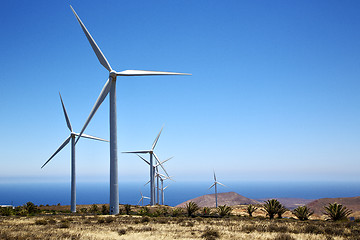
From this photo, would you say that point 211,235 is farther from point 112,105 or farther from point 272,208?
point 112,105

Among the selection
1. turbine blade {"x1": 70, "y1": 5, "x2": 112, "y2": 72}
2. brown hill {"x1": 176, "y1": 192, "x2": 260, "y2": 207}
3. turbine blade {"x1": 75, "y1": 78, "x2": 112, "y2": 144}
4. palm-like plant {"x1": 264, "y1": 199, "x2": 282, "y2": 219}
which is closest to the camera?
turbine blade {"x1": 75, "y1": 78, "x2": 112, "y2": 144}

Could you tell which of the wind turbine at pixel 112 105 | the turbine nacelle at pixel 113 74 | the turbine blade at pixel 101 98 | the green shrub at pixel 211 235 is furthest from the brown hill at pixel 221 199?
the green shrub at pixel 211 235

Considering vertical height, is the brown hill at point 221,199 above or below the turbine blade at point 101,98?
below

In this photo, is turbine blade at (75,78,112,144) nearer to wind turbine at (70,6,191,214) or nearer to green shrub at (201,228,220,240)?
wind turbine at (70,6,191,214)

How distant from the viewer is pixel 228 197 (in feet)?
413

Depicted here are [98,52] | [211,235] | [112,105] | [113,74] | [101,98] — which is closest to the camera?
[211,235]

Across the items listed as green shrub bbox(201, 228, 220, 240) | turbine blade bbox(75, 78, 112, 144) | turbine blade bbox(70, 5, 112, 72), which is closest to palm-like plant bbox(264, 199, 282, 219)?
green shrub bbox(201, 228, 220, 240)

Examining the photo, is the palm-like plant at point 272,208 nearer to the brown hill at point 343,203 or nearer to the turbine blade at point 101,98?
the turbine blade at point 101,98

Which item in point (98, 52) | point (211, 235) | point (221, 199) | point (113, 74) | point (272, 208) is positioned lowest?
point (221, 199)

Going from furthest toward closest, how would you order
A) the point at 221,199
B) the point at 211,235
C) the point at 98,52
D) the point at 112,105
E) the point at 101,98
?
the point at 221,199
the point at 98,52
the point at 101,98
the point at 112,105
the point at 211,235

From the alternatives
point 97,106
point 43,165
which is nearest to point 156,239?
point 97,106

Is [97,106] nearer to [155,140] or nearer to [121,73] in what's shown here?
[121,73]

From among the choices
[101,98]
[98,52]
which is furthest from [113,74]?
[98,52]

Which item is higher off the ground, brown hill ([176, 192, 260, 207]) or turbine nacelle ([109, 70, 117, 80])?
turbine nacelle ([109, 70, 117, 80])
